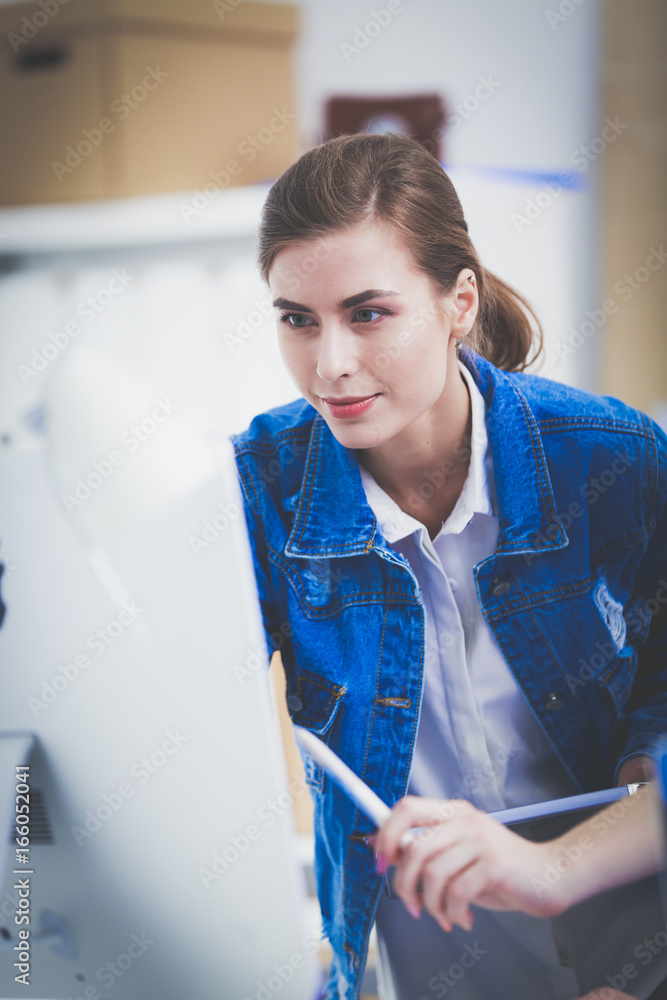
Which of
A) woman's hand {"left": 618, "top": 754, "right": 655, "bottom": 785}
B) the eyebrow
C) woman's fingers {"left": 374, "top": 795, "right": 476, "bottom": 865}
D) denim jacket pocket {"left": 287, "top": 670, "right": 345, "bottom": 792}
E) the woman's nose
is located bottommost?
woman's hand {"left": 618, "top": 754, "right": 655, "bottom": 785}

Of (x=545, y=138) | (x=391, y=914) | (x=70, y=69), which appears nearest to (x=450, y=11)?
(x=545, y=138)

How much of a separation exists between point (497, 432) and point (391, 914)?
55 cm

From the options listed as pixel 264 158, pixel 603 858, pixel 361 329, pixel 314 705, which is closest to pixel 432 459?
pixel 361 329

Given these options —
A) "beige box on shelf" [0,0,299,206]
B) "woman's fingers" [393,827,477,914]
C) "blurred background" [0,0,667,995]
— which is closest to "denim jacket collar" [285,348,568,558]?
"woman's fingers" [393,827,477,914]

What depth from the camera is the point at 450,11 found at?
1690 millimetres

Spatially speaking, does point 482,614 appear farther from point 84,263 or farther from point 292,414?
point 84,263

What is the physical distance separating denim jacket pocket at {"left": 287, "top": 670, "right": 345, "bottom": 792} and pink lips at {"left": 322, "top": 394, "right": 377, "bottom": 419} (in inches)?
12.6

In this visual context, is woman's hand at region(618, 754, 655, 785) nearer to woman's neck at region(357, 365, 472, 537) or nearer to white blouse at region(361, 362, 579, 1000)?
white blouse at region(361, 362, 579, 1000)

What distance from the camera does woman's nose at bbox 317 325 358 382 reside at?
2.62 ft

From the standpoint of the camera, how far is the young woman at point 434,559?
85 cm

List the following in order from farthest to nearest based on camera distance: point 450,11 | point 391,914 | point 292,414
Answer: point 450,11 → point 292,414 → point 391,914

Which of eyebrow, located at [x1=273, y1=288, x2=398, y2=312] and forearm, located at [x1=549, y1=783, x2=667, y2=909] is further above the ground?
eyebrow, located at [x1=273, y1=288, x2=398, y2=312]

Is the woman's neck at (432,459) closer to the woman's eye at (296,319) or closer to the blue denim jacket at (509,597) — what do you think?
the blue denim jacket at (509,597)

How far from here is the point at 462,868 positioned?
23.7 inches
